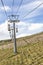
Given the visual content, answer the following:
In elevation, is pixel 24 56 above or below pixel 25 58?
below

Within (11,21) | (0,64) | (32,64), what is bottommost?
(0,64)

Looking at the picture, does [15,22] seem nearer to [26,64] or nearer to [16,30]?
[16,30]

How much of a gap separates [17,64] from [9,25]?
1646 centimetres

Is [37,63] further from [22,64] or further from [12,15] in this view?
[12,15]

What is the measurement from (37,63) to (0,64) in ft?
35.2

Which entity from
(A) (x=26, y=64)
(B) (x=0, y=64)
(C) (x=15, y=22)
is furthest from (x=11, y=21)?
(A) (x=26, y=64)

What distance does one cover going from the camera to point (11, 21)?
196 ft

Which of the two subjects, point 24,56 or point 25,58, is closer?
point 25,58

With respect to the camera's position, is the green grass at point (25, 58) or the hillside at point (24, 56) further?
the hillside at point (24, 56)

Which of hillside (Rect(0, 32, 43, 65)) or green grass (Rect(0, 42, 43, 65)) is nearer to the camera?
green grass (Rect(0, 42, 43, 65))

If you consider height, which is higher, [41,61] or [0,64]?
[41,61]

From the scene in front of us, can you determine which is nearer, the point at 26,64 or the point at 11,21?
the point at 26,64

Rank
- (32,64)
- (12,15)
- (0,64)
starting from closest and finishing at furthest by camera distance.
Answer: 1. (32,64)
2. (0,64)
3. (12,15)

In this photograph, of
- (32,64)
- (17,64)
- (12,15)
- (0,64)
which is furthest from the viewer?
(12,15)
